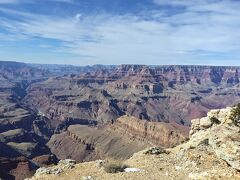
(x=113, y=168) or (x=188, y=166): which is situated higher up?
(x=188, y=166)

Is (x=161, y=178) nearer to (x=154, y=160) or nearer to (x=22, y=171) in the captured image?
(x=154, y=160)

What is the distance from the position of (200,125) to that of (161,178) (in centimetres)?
2653

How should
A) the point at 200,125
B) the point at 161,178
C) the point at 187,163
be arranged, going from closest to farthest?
the point at 161,178, the point at 187,163, the point at 200,125

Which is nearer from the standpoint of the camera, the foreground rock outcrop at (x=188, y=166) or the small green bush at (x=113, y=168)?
the foreground rock outcrop at (x=188, y=166)

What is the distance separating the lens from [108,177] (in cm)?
3150

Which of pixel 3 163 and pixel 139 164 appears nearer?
pixel 139 164

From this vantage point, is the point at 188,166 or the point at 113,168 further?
the point at 113,168

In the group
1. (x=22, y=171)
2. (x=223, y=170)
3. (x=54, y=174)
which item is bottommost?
(x=22, y=171)

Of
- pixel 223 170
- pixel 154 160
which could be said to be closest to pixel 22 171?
pixel 154 160

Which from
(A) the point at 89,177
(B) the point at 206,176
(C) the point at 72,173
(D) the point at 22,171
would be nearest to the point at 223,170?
(B) the point at 206,176

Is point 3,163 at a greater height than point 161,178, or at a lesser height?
lesser

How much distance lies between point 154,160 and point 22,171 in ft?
437

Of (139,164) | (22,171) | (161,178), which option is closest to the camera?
(161,178)

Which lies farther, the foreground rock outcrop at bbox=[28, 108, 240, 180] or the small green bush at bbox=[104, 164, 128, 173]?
the small green bush at bbox=[104, 164, 128, 173]
